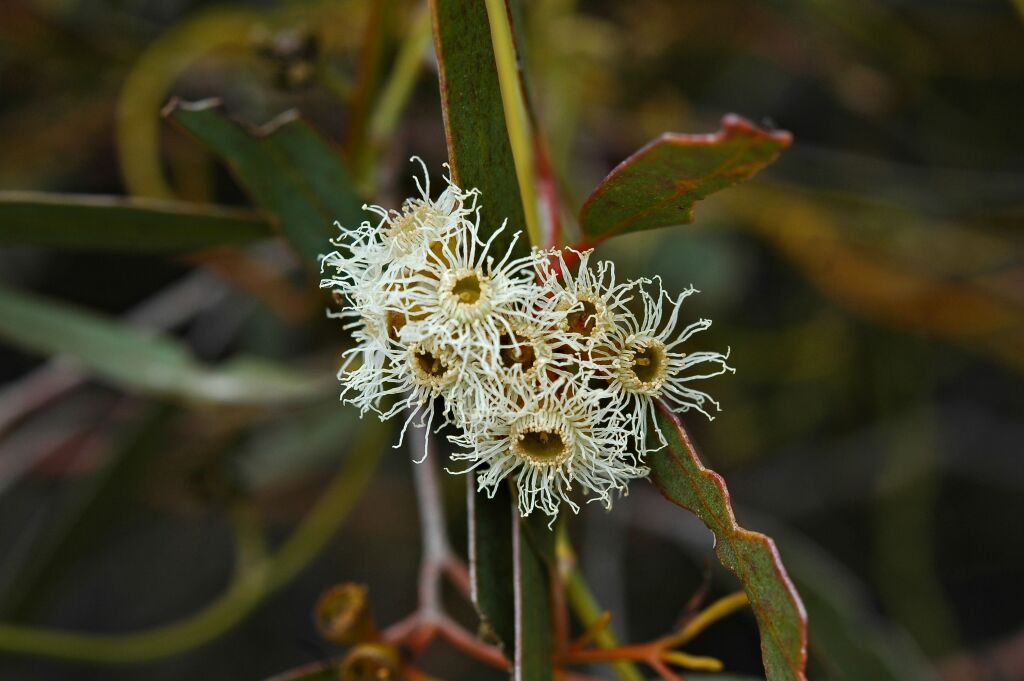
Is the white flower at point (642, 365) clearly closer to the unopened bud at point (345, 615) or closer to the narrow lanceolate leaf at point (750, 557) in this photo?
the narrow lanceolate leaf at point (750, 557)

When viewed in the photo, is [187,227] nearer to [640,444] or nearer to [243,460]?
[640,444]

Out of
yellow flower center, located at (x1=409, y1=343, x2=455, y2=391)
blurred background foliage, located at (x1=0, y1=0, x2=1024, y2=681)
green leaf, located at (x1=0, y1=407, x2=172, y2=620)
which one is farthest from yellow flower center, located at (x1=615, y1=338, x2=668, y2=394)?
green leaf, located at (x1=0, y1=407, x2=172, y2=620)

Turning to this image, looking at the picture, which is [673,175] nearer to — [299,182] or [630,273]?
[299,182]

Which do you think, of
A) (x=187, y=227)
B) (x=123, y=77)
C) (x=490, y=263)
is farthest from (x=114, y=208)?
(x=123, y=77)

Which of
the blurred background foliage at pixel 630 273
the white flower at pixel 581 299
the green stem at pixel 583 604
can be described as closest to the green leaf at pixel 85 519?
the blurred background foliage at pixel 630 273

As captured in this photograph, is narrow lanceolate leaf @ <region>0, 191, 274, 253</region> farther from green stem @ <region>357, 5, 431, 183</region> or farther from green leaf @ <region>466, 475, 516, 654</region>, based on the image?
green leaf @ <region>466, 475, 516, 654</region>

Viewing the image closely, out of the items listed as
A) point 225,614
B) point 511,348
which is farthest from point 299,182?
point 225,614
